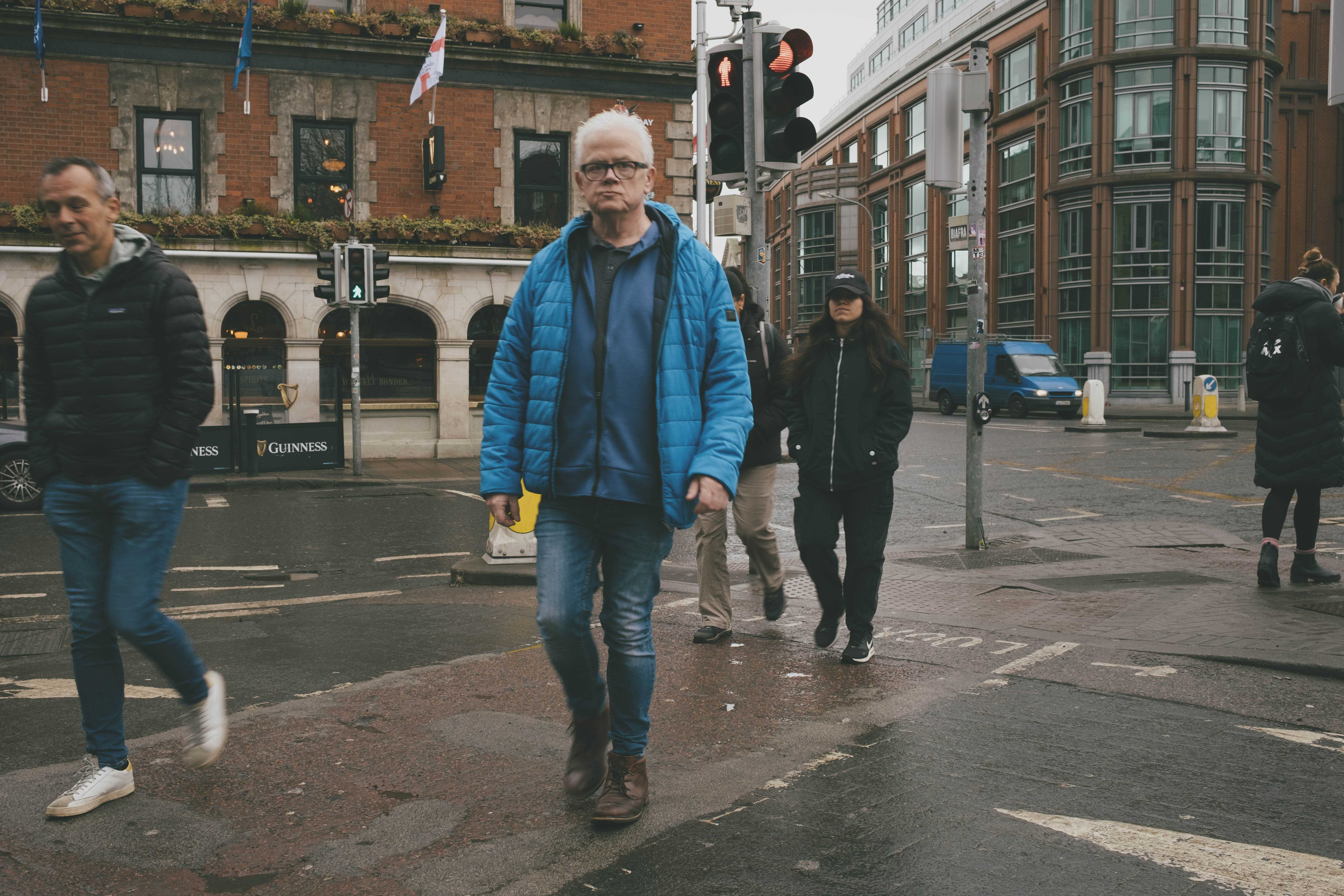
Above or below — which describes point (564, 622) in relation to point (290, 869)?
above

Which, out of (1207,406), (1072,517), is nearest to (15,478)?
(1072,517)

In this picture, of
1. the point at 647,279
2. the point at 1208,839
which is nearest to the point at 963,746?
the point at 1208,839

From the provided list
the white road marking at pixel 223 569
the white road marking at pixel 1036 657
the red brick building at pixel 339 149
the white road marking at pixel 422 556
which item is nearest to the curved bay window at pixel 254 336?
the red brick building at pixel 339 149

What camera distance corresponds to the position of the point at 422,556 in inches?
398

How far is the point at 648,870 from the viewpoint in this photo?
10.4 ft

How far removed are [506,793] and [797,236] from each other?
76.5 metres

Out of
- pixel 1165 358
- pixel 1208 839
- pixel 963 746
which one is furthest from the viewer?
pixel 1165 358

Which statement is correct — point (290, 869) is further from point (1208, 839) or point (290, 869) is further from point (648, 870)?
point (1208, 839)

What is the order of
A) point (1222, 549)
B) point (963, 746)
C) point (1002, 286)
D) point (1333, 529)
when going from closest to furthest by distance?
point (963, 746) < point (1222, 549) < point (1333, 529) < point (1002, 286)

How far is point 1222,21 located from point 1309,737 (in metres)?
44.5

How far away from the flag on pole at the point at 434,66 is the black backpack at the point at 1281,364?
15.5m

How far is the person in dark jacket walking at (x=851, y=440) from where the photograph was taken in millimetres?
5660

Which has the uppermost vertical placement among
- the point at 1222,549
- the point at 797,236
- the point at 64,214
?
the point at 797,236

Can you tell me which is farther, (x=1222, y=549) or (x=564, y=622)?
(x=1222, y=549)
